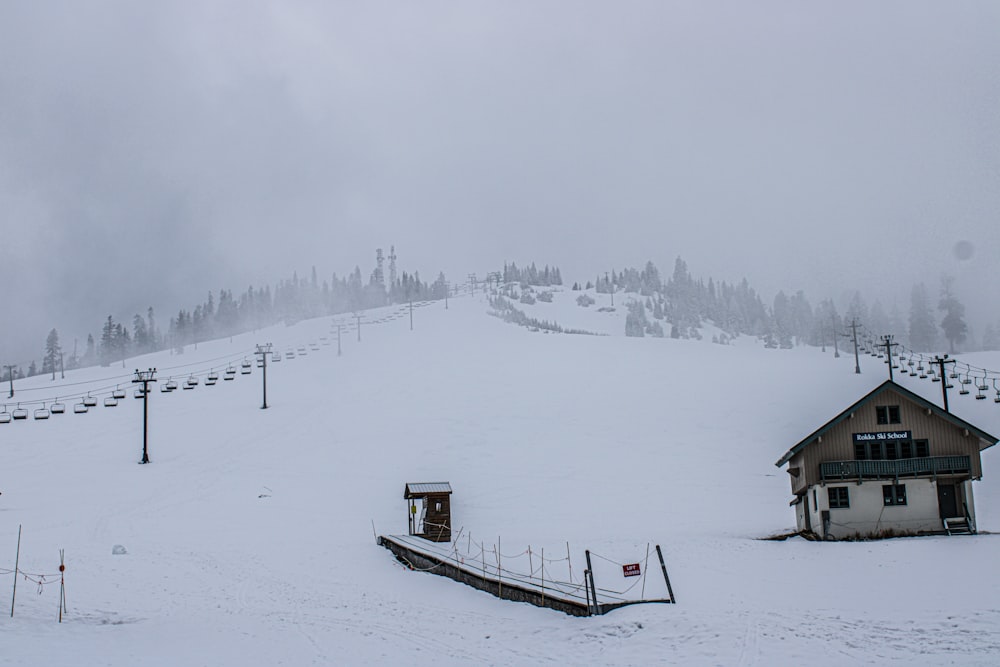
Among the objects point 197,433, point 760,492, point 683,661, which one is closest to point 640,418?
point 760,492

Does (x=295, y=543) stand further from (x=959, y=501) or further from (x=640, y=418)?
(x=640, y=418)

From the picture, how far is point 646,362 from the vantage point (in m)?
99.9

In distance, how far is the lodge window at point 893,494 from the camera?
3999 cm

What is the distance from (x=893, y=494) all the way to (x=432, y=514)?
71.9ft

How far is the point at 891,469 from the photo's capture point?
39.9 meters

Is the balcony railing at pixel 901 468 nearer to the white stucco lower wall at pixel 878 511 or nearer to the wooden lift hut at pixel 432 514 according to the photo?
the white stucco lower wall at pixel 878 511

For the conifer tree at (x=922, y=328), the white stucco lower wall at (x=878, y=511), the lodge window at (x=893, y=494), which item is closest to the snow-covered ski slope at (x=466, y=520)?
the white stucco lower wall at (x=878, y=511)

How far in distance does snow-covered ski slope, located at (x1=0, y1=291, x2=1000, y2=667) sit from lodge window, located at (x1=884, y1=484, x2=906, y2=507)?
10.4 ft

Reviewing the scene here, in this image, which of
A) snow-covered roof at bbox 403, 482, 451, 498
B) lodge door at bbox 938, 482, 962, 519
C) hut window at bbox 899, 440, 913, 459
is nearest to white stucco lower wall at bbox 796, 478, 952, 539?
lodge door at bbox 938, 482, 962, 519

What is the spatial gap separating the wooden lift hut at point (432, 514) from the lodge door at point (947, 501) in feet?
75.6

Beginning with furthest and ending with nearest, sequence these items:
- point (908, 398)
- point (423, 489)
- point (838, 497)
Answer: point (423, 489)
point (908, 398)
point (838, 497)

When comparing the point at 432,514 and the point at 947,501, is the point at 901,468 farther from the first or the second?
the point at 432,514

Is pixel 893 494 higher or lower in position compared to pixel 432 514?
higher

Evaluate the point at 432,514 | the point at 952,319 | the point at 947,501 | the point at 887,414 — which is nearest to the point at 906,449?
the point at 887,414
